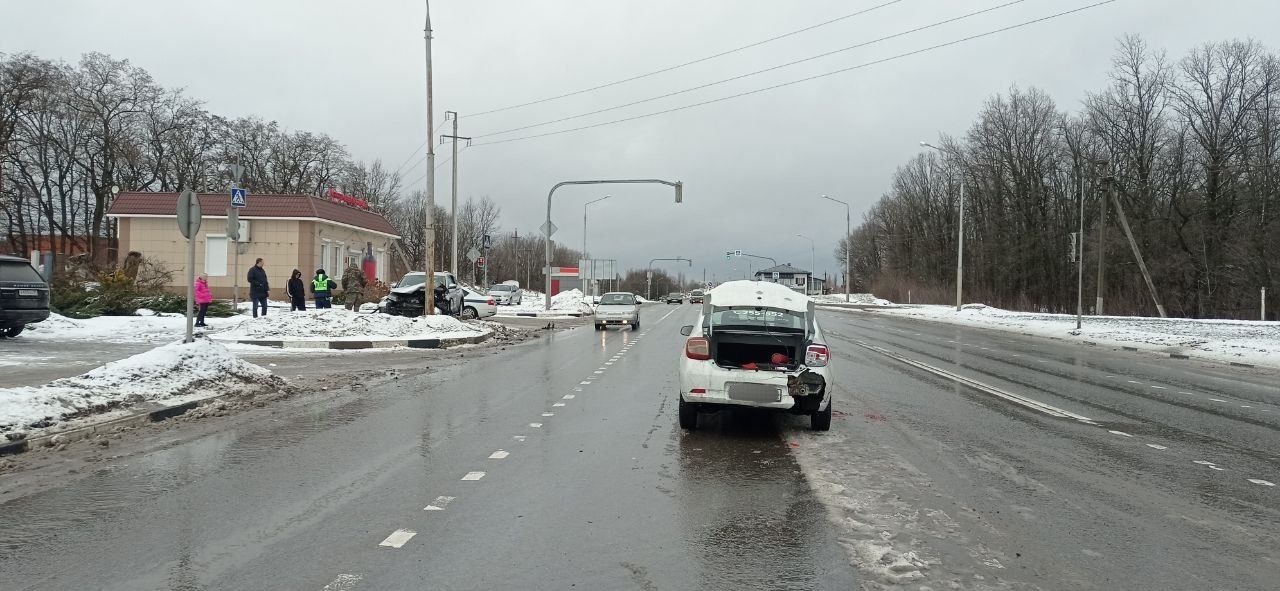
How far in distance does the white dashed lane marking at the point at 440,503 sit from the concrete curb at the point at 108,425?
4.37m

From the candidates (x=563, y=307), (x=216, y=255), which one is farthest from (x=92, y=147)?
(x=563, y=307)

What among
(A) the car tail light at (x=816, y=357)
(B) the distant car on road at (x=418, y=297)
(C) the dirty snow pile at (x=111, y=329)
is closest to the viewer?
(A) the car tail light at (x=816, y=357)

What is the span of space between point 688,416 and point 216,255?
35.3m

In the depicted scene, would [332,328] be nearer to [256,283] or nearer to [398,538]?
[256,283]

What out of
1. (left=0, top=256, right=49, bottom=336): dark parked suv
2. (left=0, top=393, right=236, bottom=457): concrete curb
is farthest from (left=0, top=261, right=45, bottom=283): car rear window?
(left=0, top=393, right=236, bottom=457): concrete curb

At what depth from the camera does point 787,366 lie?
25.6 ft

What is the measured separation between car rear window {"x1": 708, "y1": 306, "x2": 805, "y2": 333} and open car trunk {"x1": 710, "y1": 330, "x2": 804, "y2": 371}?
14cm

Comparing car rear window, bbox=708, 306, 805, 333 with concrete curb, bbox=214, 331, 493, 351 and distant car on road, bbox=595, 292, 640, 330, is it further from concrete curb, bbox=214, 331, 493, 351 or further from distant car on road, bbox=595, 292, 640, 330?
distant car on road, bbox=595, 292, 640, 330

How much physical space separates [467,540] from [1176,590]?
12.7 feet

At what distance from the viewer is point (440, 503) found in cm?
530

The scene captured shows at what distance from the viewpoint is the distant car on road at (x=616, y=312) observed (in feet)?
96.9

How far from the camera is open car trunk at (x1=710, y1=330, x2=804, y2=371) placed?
7879mm

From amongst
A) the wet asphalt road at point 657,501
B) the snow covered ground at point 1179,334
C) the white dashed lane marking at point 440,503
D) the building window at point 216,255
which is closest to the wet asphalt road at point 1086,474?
the wet asphalt road at point 657,501

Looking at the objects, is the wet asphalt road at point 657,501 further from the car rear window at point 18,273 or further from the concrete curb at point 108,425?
the car rear window at point 18,273
